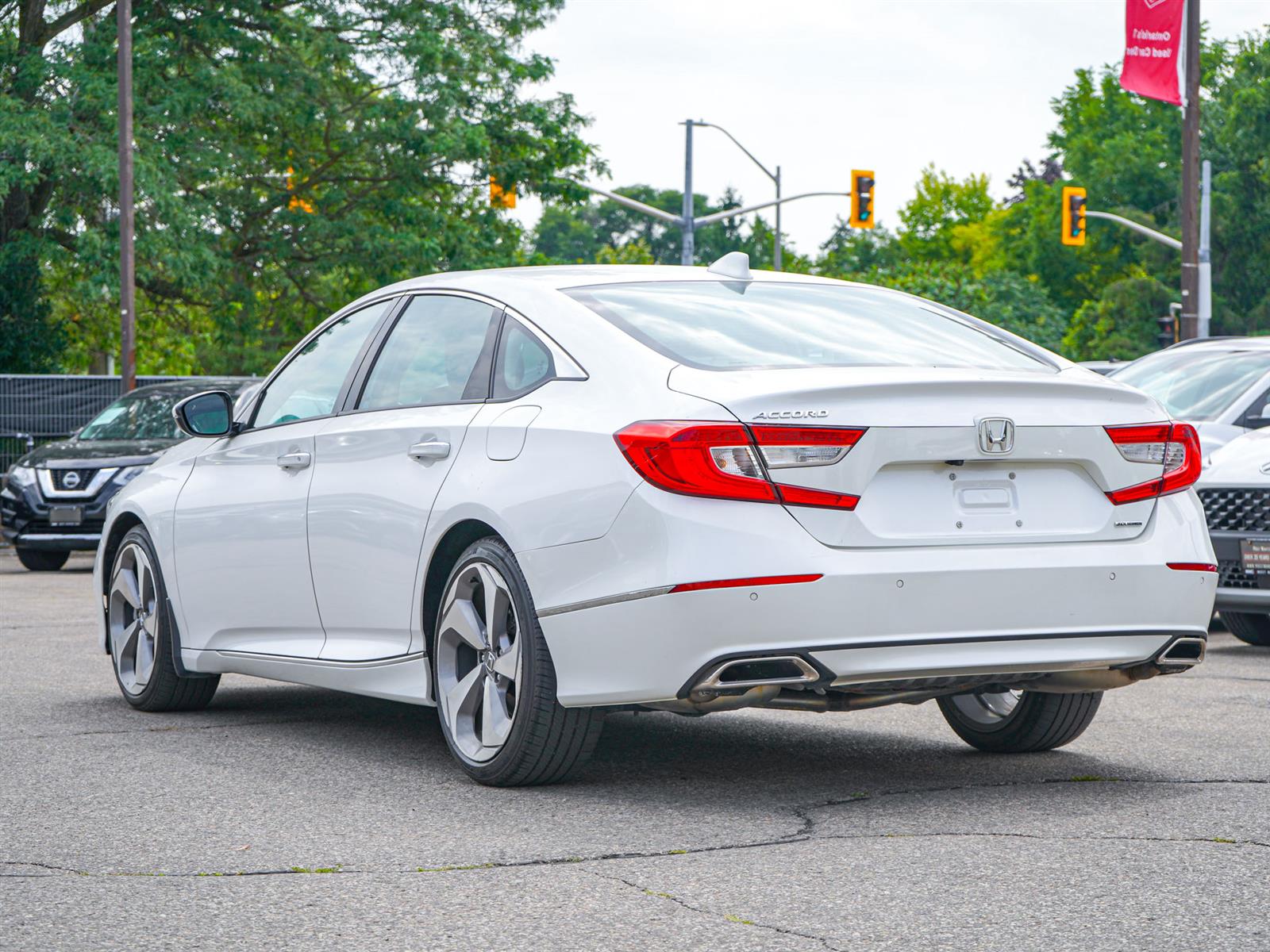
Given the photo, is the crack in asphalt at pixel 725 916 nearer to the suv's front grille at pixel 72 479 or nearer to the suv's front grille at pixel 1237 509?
the suv's front grille at pixel 1237 509

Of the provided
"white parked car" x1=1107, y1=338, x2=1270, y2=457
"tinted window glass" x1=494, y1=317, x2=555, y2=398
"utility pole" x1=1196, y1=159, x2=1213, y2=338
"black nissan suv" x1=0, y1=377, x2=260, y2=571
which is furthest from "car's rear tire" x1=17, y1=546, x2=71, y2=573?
"utility pole" x1=1196, y1=159, x2=1213, y2=338

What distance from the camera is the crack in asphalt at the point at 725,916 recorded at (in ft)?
12.4

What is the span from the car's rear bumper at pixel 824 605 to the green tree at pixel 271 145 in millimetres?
22229

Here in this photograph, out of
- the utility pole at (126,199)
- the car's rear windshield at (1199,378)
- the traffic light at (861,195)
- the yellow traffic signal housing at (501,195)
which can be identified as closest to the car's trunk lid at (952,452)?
→ the car's rear windshield at (1199,378)

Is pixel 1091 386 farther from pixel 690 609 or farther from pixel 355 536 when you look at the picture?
pixel 355 536

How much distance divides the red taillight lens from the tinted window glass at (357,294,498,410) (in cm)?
191

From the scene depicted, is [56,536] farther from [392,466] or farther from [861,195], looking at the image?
[861,195]

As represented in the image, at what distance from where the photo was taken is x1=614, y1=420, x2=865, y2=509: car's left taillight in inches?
193

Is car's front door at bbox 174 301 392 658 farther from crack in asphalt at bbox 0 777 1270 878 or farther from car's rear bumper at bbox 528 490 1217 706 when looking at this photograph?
crack in asphalt at bbox 0 777 1270 878

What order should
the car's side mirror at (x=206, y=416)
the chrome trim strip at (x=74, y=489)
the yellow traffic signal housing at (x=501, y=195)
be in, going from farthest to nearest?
1. the yellow traffic signal housing at (x=501, y=195)
2. the chrome trim strip at (x=74, y=489)
3. the car's side mirror at (x=206, y=416)

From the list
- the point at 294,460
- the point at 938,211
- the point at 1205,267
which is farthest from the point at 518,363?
the point at 938,211

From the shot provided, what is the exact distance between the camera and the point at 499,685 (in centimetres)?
553

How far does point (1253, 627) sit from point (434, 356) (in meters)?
5.89

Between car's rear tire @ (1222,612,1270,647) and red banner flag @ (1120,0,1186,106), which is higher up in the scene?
red banner flag @ (1120,0,1186,106)
